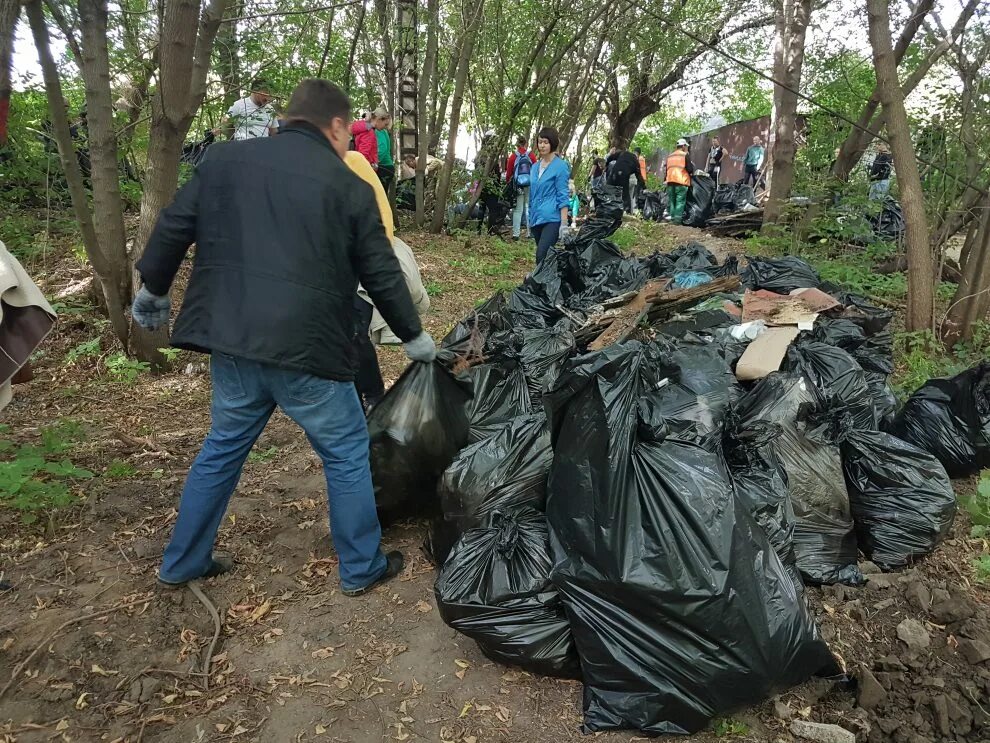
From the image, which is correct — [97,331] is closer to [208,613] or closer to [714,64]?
[208,613]

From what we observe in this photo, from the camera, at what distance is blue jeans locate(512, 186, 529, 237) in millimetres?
9484

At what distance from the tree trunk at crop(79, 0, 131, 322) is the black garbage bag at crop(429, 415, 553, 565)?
10.1 feet

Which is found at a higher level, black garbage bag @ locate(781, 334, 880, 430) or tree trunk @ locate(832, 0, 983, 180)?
tree trunk @ locate(832, 0, 983, 180)

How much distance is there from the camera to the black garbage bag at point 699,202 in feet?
37.0

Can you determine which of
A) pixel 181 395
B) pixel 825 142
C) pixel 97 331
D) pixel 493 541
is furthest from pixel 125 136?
pixel 825 142

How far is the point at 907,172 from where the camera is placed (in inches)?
168

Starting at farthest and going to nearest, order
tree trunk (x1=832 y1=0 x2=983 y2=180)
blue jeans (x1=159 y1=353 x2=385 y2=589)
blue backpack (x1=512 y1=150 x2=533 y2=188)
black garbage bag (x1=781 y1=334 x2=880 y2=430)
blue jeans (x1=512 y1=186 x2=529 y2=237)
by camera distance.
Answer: blue jeans (x1=512 y1=186 x2=529 y2=237) → blue backpack (x1=512 y1=150 x2=533 y2=188) → tree trunk (x1=832 y1=0 x2=983 y2=180) → black garbage bag (x1=781 y1=334 x2=880 y2=430) → blue jeans (x1=159 y1=353 x2=385 y2=589)

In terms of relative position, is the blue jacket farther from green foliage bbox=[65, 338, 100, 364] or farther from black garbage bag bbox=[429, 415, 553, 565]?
black garbage bag bbox=[429, 415, 553, 565]

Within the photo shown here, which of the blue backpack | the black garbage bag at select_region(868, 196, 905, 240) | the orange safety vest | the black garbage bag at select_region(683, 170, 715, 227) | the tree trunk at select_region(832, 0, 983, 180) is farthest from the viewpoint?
the black garbage bag at select_region(683, 170, 715, 227)

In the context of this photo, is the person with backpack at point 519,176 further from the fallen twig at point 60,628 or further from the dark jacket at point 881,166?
the fallen twig at point 60,628

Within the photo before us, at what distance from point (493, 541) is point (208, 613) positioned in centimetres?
99

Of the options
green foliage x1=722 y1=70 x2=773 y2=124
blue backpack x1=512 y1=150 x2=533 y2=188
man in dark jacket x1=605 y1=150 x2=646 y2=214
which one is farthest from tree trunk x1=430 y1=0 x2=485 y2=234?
green foliage x1=722 y1=70 x2=773 y2=124

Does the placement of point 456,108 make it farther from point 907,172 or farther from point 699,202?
point 907,172

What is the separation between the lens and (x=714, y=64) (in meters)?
16.0
